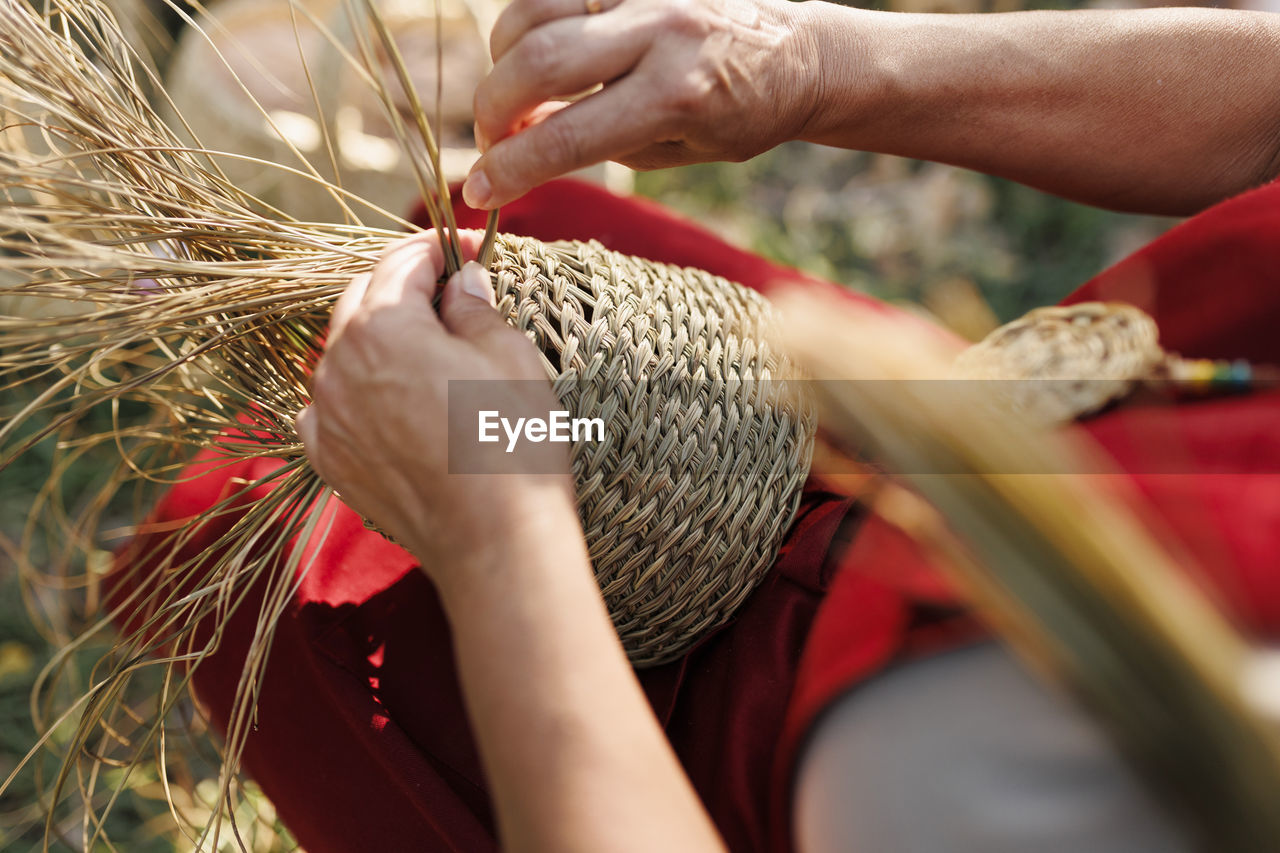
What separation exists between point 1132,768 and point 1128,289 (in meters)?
0.51

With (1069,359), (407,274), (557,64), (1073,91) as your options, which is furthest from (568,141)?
(1073,91)

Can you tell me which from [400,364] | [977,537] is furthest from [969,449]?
[400,364]

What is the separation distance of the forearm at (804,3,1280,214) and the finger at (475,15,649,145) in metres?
0.26

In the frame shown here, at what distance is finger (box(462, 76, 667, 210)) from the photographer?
568 millimetres

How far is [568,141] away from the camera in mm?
570

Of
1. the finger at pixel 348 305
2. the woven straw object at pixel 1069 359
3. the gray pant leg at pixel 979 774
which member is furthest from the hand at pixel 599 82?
the gray pant leg at pixel 979 774

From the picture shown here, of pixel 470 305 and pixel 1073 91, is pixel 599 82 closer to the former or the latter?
pixel 470 305

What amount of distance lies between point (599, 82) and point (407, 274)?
0.21 metres

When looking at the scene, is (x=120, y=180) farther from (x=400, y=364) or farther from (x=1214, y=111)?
(x=1214, y=111)

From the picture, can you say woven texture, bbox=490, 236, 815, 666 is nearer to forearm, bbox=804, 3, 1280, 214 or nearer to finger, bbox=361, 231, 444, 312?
finger, bbox=361, 231, 444, 312

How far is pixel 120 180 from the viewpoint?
0.64 meters

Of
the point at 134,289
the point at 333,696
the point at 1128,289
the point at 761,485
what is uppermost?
the point at 134,289

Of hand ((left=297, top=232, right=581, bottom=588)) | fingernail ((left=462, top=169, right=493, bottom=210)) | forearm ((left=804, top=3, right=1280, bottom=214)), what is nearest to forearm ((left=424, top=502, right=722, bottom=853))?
hand ((left=297, top=232, right=581, bottom=588))

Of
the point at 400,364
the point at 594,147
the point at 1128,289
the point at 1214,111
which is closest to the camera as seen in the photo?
the point at 400,364
